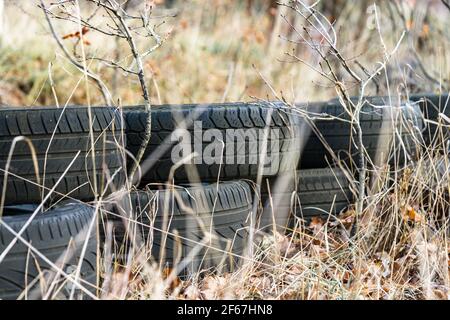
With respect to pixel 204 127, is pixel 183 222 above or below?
below

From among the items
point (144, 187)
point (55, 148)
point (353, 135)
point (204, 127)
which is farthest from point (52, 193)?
point (353, 135)

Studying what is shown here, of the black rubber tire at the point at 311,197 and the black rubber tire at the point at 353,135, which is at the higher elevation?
the black rubber tire at the point at 353,135

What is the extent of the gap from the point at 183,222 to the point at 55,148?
27.6 inches

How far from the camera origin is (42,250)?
286 cm

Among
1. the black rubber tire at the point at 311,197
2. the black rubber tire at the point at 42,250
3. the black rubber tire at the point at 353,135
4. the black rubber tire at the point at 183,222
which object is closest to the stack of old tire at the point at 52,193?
the black rubber tire at the point at 42,250

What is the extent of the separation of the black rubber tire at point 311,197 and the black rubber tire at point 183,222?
704 mm

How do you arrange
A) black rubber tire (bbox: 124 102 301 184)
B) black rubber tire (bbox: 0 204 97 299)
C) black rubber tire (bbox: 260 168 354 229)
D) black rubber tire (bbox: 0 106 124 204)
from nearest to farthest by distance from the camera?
black rubber tire (bbox: 0 204 97 299) < black rubber tire (bbox: 0 106 124 204) < black rubber tire (bbox: 124 102 301 184) < black rubber tire (bbox: 260 168 354 229)

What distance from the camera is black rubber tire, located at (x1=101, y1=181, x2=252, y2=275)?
345 cm

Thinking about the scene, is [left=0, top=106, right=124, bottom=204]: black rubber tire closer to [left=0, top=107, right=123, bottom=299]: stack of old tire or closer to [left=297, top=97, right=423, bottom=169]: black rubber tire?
[left=0, top=107, right=123, bottom=299]: stack of old tire

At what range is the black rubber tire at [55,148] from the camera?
337 centimetres

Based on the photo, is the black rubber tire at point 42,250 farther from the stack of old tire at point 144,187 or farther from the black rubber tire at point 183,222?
the black rubber tire at point 183,222

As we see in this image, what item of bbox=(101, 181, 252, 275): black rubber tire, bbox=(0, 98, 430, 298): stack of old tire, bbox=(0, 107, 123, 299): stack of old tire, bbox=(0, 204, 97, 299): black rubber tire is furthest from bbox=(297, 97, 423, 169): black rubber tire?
bbox=(0, 204, 97, 299): black rubber tire

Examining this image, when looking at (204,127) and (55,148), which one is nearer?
(55,148)

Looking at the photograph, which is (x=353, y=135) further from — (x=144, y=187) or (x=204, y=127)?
(x=144, y=187)
